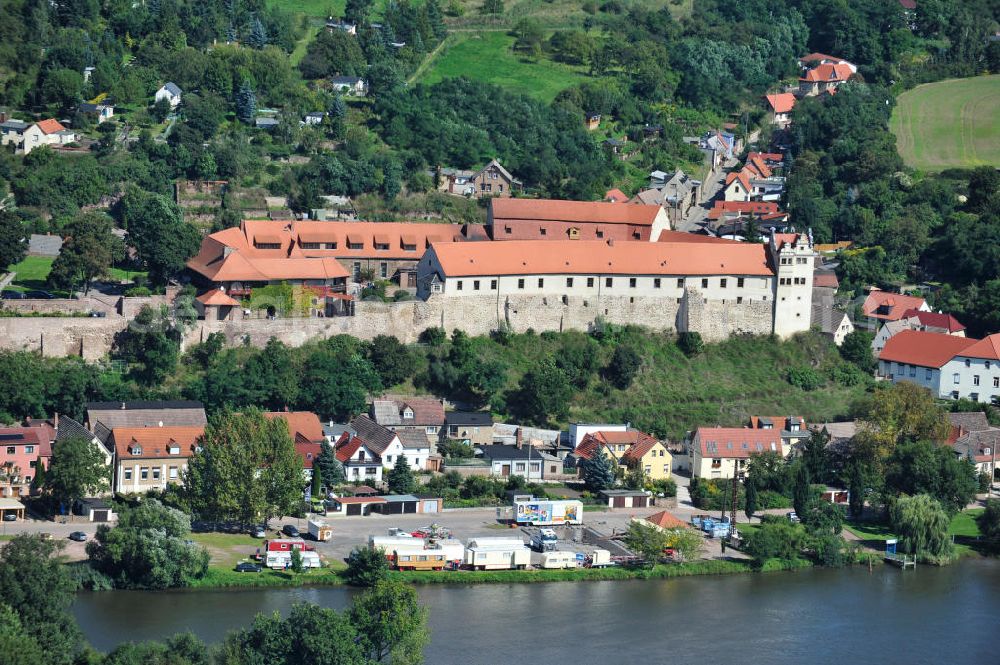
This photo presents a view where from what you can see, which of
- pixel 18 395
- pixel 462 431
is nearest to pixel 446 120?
pixel 462 431

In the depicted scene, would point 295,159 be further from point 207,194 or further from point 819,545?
point 819,545

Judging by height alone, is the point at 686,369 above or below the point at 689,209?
below

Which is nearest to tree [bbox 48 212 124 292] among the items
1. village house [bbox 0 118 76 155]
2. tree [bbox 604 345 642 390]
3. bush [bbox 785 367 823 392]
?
village house [bbox 0 118 76 155]

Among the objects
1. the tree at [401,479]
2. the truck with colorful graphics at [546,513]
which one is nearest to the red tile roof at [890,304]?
the truck with colorful graphics at [546,513]

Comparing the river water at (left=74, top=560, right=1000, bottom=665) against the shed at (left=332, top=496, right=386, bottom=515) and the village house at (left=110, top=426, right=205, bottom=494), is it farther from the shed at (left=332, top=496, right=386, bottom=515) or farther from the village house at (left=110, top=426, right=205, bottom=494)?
the village house at (left=110, top=426, right=205, bottom=494)

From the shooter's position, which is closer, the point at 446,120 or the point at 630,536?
the point at 630,536

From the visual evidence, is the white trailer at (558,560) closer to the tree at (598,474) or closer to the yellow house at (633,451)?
the tree at (598,474)

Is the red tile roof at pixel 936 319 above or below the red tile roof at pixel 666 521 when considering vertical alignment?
above
